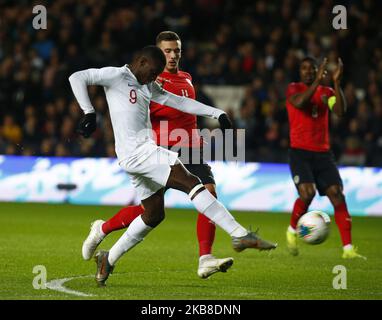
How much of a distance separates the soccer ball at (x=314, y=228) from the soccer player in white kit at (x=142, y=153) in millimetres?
1687

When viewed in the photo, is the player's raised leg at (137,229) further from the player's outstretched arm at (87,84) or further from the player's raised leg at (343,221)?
the player's raised leg at (343,221)

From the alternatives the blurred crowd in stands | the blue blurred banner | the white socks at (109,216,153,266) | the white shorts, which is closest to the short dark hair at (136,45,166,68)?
the white shorts

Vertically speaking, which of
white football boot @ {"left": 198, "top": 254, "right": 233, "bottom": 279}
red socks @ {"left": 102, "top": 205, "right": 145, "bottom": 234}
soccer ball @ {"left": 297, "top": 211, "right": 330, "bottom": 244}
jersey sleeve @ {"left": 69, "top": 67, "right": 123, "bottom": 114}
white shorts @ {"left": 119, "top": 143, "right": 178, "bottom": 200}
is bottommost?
white football boot @ {"left": 198, "top": 254, "right": 233, "bottom": 279}

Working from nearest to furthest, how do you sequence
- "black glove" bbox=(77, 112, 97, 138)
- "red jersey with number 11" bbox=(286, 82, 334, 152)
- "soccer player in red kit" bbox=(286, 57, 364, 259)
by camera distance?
"black glove" bbox=(77, 112, 97, 138), "soccer player in red kit" bbox=(286, 57, 364, 259), "red jersey with number 11" bbox=(286, 82, 334, 152)

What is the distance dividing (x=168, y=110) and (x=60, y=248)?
2.63m

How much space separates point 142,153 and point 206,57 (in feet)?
39.0

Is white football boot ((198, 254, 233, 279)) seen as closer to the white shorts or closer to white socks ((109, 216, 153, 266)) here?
white socks ((109, 216, 153, 266))

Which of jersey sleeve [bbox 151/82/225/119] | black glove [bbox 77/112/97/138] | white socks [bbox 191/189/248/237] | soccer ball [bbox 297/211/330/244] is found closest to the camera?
black glove [bbox 77/112/97/138]

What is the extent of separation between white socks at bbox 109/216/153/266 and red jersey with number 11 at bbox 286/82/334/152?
3590mm

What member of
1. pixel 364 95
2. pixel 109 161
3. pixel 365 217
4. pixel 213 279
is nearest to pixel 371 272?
pixel 213 279

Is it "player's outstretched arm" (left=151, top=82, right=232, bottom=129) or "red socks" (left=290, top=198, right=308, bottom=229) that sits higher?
"player's outstretched arm" (left=151, top=82, right=232, bottom=129)

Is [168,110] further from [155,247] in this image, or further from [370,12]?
[370,12]

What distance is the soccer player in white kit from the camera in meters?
7.69

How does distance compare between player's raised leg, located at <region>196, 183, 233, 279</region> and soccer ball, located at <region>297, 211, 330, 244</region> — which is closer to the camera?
player's raised leg, located at <region>196, 183, 233, 279</region>
